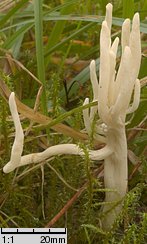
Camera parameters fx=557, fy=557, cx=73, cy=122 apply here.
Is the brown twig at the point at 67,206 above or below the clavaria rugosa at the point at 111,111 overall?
below

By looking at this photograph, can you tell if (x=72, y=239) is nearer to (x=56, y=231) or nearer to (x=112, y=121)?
(x=56, y=231)

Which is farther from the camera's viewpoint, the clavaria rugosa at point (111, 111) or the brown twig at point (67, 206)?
the brown twig at point (67, 206)

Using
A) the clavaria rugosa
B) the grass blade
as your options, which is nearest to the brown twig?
the clavaria rugosa

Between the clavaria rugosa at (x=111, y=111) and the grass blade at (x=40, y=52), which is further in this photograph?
the grass blade at (x=40, y=52)

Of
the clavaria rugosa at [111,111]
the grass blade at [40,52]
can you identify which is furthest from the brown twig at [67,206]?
the grass blade at [40,52]

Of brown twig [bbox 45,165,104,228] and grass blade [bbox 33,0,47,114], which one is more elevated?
grass blade [bbox 33,0,47,114]

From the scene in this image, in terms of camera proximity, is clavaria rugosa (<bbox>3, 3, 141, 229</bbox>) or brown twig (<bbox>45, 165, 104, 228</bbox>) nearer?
clavaria rugosa (<bbox>3, 3, 141, 229</bbox>)

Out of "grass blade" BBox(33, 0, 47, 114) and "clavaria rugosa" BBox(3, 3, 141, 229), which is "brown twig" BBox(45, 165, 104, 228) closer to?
"clavaria rugosa" BBox(3, 3, 141, 229)

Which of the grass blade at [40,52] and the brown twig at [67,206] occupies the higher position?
the grass blade at [40,52]

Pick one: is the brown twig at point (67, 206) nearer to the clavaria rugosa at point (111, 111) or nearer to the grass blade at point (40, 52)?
the clavaria rugosa at point (111, 111)
